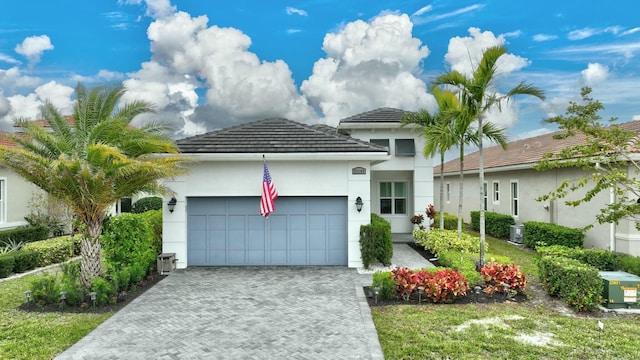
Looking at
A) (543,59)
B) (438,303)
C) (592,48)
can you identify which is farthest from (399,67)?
(438,303)

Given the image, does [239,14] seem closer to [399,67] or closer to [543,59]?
[399,67]

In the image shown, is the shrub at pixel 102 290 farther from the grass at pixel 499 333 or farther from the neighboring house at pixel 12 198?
the neighboring house at pixel 12 198

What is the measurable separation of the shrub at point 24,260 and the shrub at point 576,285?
15.5 m

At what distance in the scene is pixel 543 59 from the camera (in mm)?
14945

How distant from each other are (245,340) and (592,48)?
16.1m

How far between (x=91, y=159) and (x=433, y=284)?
26.5 ft

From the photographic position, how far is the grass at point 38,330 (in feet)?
19.7

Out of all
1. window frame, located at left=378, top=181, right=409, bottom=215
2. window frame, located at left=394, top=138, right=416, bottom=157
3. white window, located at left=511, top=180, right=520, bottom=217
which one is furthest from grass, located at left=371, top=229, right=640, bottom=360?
white window, located at left=511, top=180, right=520, bottom=217

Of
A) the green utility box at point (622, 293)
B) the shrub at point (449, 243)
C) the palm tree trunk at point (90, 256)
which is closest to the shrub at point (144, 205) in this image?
the palm tree trunk at point (90, 256)

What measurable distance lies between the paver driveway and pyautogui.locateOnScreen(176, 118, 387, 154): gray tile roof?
3.90 m

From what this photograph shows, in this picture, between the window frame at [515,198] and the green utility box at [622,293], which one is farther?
the window frame at [515,198]

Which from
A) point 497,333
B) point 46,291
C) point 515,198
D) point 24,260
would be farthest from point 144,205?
point 497,333

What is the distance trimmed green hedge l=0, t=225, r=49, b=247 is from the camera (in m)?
14.0

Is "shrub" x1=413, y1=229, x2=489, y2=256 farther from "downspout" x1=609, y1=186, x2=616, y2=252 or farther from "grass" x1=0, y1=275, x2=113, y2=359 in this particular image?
"grass" x1=0, y1=275, x2=113, y2=359
